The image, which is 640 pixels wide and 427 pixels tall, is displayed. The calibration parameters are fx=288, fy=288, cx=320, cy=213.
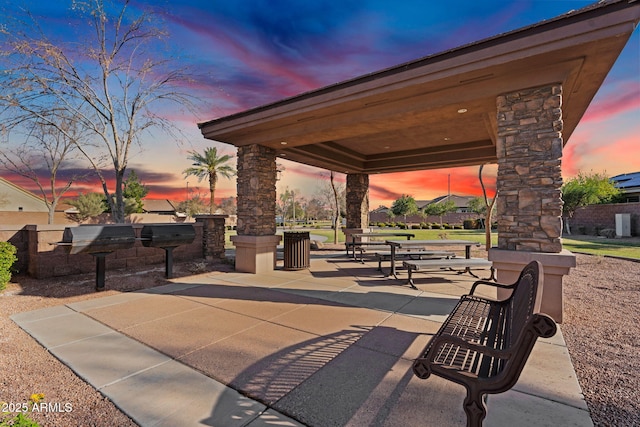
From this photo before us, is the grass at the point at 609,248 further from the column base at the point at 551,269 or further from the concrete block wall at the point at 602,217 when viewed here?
the column base at the point at 551,269

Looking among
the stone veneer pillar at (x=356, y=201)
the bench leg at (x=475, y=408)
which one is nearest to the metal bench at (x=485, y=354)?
the bench leg at (x=475, y=408)

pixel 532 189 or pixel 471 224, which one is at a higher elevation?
pixel 532 189

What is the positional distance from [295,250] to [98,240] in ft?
16.6

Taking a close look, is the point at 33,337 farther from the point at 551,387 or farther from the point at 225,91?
the point at 225,91

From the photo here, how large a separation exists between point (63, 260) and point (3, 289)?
1595 mm

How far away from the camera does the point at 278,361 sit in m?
3.29

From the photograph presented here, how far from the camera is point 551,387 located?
9.21 ft

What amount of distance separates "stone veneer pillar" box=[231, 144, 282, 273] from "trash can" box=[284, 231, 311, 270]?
39 cm

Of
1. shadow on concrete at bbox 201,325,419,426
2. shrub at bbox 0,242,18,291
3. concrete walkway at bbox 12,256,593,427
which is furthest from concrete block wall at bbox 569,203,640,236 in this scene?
shrub at bbox 0,242,18,291

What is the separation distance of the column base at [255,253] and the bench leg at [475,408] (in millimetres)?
7283

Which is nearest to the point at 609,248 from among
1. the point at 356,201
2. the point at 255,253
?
the point at 356,201

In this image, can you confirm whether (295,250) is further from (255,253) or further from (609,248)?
(609,248)

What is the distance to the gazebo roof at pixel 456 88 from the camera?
4031 millimetres

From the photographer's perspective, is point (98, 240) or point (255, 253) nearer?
point (98, 240)
